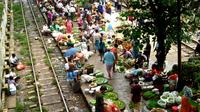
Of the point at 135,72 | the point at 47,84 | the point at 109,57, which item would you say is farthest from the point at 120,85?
the point at 47,84

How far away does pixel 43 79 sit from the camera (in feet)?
70.6

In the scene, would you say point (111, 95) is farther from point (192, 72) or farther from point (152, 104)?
point (192, 72)

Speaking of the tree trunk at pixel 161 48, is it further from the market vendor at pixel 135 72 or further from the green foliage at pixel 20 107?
the green foliage at pixel 20 107

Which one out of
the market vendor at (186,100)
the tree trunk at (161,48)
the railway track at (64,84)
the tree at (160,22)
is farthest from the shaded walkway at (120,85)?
the market vendor at (186,100)

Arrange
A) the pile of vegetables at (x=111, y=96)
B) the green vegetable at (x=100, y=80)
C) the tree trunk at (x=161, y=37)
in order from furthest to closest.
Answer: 1. the green vegetable at (x=100, y=80)
2. the tree trunk at (x=161, y=37)
3. the pile of vegetables at (x=111, y=96)

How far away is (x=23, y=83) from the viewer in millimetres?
21141

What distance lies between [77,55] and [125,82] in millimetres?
3937

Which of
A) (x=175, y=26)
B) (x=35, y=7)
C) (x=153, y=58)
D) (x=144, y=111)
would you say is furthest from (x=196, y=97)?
(x=35, y=7)

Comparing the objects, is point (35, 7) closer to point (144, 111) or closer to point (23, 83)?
point (23, 83)

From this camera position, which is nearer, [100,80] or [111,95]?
[111,95]

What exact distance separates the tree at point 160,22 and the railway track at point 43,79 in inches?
171

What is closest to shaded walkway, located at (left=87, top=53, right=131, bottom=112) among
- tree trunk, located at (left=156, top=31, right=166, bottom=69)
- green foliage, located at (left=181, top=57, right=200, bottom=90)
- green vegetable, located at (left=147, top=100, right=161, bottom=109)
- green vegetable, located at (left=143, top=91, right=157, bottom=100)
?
green vegetable, located at (left=143, top=91, right=157, bottom=100)

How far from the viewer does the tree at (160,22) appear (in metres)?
17.7

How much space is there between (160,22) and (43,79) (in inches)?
280
